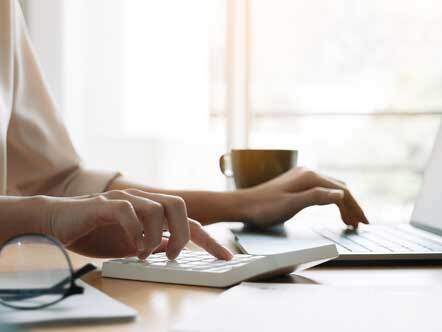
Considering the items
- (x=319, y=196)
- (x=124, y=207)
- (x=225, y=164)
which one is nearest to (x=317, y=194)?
(x=319, y=196)

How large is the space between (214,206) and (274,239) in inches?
9.5

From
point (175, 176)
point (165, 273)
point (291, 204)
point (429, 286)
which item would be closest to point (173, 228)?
point (165, 273)

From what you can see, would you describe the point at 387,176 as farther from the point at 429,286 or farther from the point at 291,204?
the point at 429,286

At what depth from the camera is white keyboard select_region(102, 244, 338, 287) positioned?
0.52 meters

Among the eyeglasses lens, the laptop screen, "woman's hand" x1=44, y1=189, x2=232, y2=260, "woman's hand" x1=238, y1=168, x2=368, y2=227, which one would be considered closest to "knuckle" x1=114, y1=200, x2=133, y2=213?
"woman's hand" x1=44, y1=189, x2=232, y2=260

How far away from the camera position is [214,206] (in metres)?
1.02

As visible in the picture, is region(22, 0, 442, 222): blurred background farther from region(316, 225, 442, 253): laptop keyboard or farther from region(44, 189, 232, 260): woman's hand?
region(44, 189, 232, 260): woman's hand

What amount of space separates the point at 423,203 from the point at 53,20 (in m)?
1.62

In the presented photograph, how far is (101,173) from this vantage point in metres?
1.16

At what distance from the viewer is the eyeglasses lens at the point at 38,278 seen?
411mm

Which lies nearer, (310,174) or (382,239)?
(382,239)

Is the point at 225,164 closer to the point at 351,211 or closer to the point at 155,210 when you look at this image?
the point at 351,211

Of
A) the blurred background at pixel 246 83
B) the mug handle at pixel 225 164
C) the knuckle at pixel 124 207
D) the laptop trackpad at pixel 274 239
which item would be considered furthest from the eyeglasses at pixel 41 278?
the blurred background at pixel 246 83

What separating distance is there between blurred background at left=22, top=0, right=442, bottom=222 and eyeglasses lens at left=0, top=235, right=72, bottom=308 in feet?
6.22
